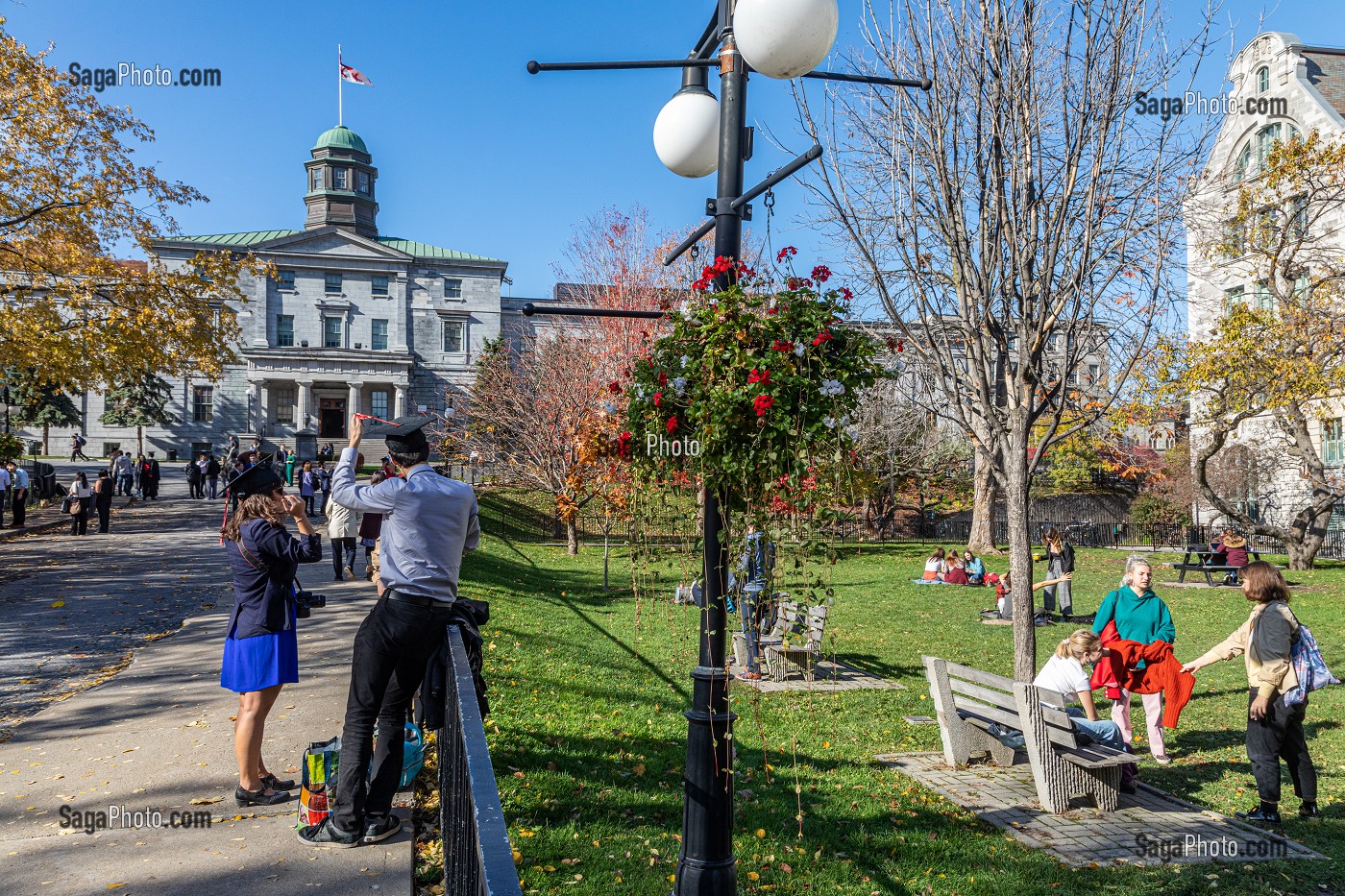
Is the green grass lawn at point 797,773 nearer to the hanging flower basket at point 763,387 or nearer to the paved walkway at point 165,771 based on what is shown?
the hanging flower basket at point 763,387

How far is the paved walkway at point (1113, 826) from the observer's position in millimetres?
6012

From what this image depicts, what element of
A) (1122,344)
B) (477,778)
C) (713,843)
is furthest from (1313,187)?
(477,778)

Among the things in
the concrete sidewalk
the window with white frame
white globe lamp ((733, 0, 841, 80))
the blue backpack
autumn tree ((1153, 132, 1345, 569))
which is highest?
the window with white frame

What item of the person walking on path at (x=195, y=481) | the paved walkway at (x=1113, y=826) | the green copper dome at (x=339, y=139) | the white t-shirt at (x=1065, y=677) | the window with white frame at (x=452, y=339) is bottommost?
the paved walkway at (x=1113, y=826)

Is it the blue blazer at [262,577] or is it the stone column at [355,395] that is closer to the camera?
the blue blazer at [262,577]

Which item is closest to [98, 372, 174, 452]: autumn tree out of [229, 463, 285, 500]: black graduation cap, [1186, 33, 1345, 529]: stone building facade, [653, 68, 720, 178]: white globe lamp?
[1186, 33, 1345, 529]: stone building facade

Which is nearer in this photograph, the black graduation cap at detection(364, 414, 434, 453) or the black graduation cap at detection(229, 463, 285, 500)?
the black graduation cap at detection(364, 414, 434, 453)

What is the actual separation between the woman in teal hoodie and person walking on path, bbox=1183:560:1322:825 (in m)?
1.27

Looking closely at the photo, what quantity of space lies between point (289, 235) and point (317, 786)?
69.4 metres

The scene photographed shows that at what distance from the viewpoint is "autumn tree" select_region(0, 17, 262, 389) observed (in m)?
17.2

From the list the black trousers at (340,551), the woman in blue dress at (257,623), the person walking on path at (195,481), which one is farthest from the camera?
the person walking on path at (195,481)

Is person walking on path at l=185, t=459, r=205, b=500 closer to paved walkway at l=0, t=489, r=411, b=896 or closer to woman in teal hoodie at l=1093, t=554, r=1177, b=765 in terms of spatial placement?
paved walkway at l=0, t=489, r=411, b=896

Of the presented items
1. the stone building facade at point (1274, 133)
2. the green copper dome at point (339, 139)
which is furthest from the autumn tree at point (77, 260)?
the green copper dome at point (339, 139)

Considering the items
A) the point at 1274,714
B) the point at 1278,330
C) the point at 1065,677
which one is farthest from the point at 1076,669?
the point at 1278,330
